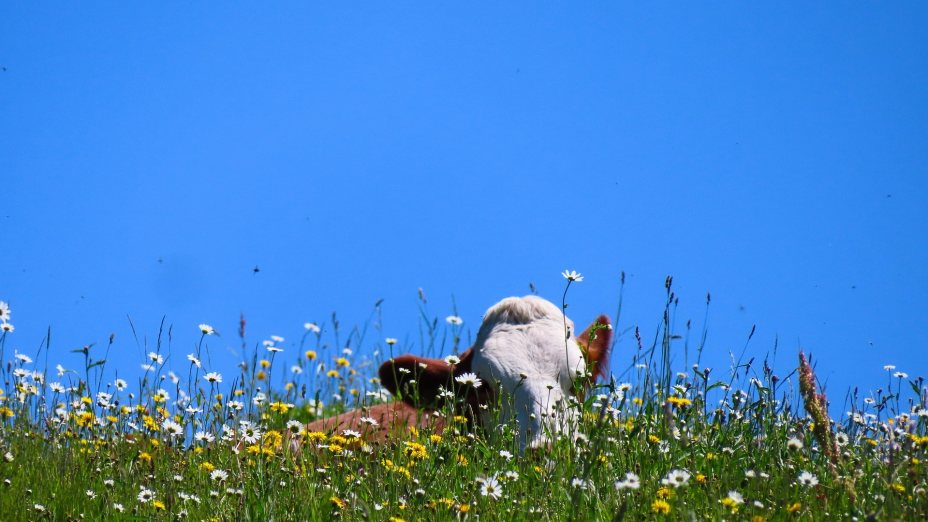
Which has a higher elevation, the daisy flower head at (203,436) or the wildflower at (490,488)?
the daisy flower head at (203,436)

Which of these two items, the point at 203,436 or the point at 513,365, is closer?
the point at 203,436

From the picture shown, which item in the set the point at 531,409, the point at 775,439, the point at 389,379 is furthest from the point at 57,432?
the point at 775,439

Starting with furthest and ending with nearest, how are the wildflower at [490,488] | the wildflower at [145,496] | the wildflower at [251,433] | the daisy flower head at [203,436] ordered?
the daisy flower head at [203,436] < the wildflower at [251,433] < the wildflower at [145,496] < the wildflower at [490,488]

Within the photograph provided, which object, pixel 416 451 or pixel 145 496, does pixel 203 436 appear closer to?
pixel 145 496

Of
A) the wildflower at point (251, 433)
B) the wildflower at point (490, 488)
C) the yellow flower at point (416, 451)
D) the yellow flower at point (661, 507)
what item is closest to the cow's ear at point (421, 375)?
the wildflower at point (251, 433)

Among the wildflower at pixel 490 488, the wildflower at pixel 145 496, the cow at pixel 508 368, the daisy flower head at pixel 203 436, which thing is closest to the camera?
the wildflower at pixel 490 488

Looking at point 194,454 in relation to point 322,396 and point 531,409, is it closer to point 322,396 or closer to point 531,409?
point 531,409

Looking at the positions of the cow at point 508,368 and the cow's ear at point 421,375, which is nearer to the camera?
the cow at point 508,368

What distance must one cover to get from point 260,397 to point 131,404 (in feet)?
4.06

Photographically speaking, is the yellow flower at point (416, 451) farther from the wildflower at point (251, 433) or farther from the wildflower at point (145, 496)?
the wildflower at point (145, 496)

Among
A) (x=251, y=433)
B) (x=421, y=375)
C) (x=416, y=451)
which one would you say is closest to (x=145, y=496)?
(x=251, y=433)

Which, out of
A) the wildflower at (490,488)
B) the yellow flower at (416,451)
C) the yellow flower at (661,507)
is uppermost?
the yellow flower at (416,451)

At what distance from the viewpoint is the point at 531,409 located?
24.7 ft

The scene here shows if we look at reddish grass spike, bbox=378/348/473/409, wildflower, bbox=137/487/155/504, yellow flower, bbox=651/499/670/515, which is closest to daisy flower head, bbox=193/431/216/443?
wildflower, bbox=137/487/155/504
